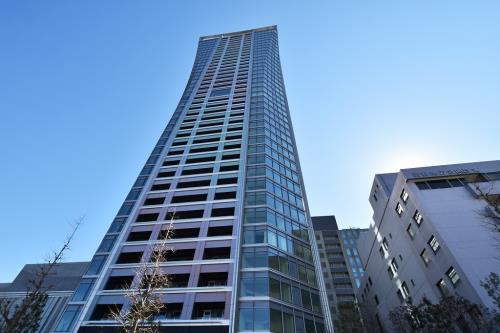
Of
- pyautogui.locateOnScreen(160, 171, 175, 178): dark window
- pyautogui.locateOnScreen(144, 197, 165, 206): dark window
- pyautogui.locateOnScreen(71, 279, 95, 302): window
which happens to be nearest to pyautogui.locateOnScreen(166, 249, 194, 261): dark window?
pyautogui.locateOnScreen(71, 279, 95, 302): window

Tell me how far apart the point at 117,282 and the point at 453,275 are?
32.2 meters

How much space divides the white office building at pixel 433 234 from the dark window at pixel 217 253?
20719 millimetres

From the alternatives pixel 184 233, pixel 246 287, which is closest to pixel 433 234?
pixel 246 287

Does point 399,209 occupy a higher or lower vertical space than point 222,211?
higher

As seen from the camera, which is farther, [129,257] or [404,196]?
[404,196]

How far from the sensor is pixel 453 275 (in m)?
Answer: 27.0

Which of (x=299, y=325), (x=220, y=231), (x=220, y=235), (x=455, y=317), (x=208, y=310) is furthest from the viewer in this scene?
(x=220, y=231)

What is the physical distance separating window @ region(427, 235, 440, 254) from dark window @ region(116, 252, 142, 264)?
1192 inches

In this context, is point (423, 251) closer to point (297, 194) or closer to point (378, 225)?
point (378, 225)

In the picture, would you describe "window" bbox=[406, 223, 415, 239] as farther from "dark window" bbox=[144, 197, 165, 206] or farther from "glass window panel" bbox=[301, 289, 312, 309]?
"dark window" bbox=[144, 197, 165, 206]

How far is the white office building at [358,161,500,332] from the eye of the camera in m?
26.2

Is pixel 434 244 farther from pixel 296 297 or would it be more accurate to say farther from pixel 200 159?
pixel 200 159

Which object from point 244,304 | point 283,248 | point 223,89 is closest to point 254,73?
point 223,89

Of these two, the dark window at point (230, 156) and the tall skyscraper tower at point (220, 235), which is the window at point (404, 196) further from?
the dark window at point (230, 156)
